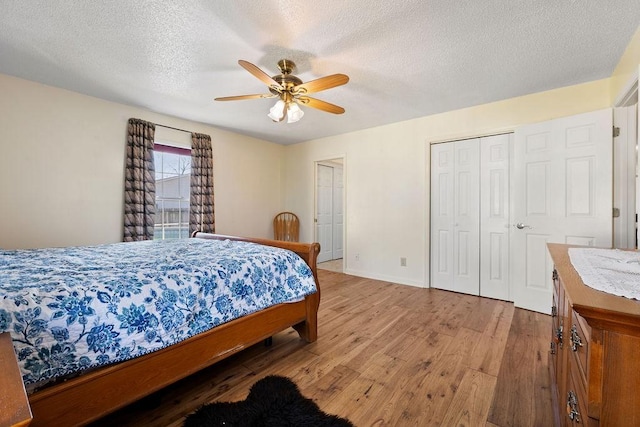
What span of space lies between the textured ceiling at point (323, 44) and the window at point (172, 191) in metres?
0.92

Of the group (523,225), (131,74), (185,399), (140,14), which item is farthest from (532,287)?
(131,74)

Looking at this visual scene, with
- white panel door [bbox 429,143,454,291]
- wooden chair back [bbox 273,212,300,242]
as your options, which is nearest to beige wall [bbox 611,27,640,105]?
white panel door [bbox 429,143,454,291]

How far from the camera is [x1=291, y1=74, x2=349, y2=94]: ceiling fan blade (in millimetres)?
1945

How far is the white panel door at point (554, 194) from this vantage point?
7.87 feet

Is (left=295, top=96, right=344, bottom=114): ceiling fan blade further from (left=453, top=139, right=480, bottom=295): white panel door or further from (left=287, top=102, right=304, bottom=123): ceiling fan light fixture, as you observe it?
(left=453, top=139, right=480, bottom=295): white panel door

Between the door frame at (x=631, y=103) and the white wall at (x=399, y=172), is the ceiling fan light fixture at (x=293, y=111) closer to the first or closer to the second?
the white wall at (x=399, y=172)

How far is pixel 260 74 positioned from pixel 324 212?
366 centimetres

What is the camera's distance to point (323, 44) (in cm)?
202

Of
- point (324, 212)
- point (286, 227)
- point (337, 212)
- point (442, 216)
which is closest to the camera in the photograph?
point (442, 216)

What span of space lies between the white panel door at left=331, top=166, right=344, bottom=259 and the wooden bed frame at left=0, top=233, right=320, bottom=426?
12.5 ft

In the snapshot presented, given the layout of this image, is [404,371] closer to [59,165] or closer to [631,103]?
[631,103]

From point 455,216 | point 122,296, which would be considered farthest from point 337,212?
point 122,296

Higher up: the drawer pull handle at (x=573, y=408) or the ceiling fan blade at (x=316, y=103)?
the ceiling fan blade at (x=316, y=103)

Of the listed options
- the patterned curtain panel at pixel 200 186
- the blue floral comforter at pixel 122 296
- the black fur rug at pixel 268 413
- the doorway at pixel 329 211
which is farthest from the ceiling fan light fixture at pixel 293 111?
the doorway at pixel 329 211
